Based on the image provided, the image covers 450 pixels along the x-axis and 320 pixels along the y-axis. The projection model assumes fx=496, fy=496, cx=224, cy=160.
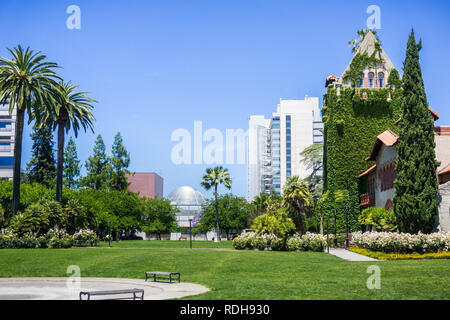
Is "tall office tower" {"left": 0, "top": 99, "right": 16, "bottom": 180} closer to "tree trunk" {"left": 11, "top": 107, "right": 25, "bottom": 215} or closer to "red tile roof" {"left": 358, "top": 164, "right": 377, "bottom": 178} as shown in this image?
"tree trunk" {"left": 11, "top": 107, "right": 25, "bottom": 215}

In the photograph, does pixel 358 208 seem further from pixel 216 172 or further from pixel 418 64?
pixel 216 172

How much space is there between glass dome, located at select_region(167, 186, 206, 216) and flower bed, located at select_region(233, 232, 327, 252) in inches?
4569

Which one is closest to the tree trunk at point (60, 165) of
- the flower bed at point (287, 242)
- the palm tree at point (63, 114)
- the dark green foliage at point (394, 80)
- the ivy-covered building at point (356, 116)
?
the palm tree at point (63, 114)

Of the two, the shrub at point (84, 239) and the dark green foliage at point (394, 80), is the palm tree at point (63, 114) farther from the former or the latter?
the dark green foliage at point (394, 80)

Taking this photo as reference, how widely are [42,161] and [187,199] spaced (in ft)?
293

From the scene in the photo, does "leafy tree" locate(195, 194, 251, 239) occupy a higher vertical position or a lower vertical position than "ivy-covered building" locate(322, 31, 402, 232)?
lower

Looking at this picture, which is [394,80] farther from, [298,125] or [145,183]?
[145,183]

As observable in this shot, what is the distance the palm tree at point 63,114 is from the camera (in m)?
50.7

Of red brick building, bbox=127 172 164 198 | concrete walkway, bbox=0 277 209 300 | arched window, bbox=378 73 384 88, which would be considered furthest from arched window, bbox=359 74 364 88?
red brick building, bbox=127 172 164 198

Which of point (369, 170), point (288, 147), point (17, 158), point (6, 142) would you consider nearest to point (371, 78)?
point (369, 170)

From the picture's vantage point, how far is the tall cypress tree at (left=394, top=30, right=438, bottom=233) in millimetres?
34531

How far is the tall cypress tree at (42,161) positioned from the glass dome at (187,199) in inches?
3199

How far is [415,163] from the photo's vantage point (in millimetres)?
34969

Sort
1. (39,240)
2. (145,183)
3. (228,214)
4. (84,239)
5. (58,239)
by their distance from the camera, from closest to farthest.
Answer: (39,240) < (58,239) < (84,239) < (228,214) < (145,183)
